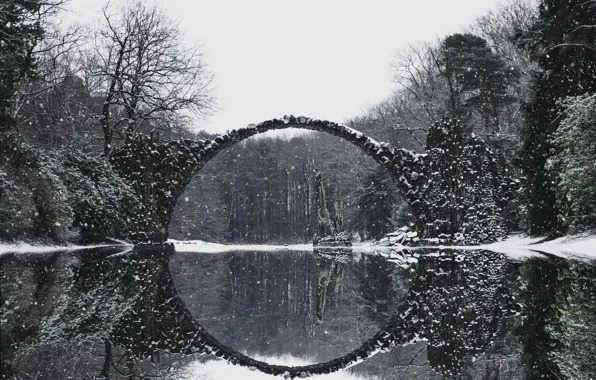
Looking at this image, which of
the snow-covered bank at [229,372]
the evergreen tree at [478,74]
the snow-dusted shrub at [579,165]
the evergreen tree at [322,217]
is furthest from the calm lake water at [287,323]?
the evergreen tree at [478,74]

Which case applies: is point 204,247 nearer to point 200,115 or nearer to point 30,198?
point 200,115

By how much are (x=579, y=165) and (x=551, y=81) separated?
3201mm

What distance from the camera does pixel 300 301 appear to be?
17.2ft

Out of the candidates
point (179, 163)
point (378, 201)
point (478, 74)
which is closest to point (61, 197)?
point (179, 163)

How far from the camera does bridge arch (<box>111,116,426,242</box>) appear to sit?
1655cm

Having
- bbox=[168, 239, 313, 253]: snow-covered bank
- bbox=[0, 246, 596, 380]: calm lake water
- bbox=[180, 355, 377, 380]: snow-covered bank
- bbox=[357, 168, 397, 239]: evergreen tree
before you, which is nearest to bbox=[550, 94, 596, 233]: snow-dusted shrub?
bbox=[0, 246, 596, 380]: calm lake water

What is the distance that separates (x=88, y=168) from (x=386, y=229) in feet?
66.0

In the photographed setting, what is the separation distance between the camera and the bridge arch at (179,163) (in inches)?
651

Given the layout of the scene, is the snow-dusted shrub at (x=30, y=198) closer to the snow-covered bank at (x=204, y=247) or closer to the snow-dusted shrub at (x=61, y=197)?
the snow-dusted shrub at (x=61, y=197)

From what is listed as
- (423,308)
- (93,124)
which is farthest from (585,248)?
(93,124)

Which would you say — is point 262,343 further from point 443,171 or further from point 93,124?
A: point 93,124

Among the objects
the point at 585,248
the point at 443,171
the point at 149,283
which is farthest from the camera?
the point at 443,171

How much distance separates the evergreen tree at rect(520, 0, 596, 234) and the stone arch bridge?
2.59 m

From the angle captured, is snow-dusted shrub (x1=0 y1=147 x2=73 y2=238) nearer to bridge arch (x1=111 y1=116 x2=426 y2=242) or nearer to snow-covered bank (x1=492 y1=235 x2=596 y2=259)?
bridge arch (x1=111 y1=116 x2=426 y2=242)
